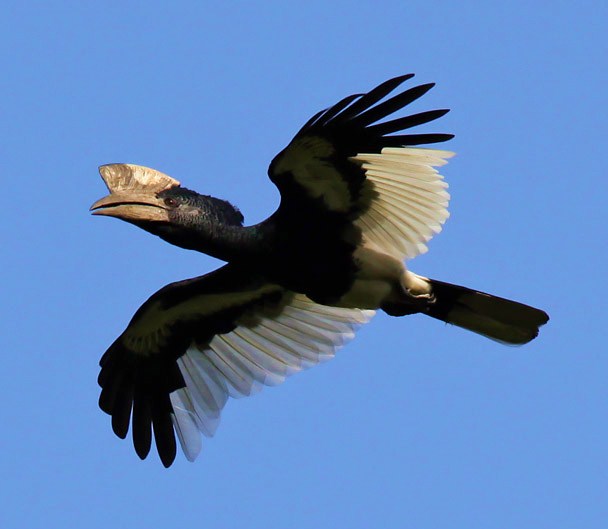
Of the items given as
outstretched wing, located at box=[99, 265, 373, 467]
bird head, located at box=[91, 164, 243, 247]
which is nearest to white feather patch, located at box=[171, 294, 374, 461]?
outstretched wing, located at box=[99, 265, 373, 467]

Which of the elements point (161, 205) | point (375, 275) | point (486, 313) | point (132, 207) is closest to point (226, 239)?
point (161, 205)

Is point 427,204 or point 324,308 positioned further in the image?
point 324,308

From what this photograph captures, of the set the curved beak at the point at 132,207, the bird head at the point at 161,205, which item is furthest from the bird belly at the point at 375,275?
the curved beak at the point at 132,207

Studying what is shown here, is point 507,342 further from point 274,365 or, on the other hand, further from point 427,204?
point 274,365

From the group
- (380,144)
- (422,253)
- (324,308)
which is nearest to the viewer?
(380,144)

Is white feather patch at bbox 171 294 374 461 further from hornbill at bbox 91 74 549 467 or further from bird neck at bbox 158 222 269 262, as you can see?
bird neck at bbox 158 222 269 262

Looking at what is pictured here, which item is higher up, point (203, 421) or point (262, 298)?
point (262, 298)

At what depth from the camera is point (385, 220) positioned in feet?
26.8

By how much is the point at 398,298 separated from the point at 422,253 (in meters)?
0.32

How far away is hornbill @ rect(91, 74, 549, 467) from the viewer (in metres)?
7.80

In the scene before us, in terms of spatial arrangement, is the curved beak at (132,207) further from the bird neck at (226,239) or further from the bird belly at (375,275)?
the bird belly at (375,275)

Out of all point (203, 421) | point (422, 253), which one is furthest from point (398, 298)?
point (203, 421)

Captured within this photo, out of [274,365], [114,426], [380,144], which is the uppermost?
[380,144]

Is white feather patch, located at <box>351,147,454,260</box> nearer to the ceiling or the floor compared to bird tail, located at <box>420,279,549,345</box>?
nearer to the ceiling
